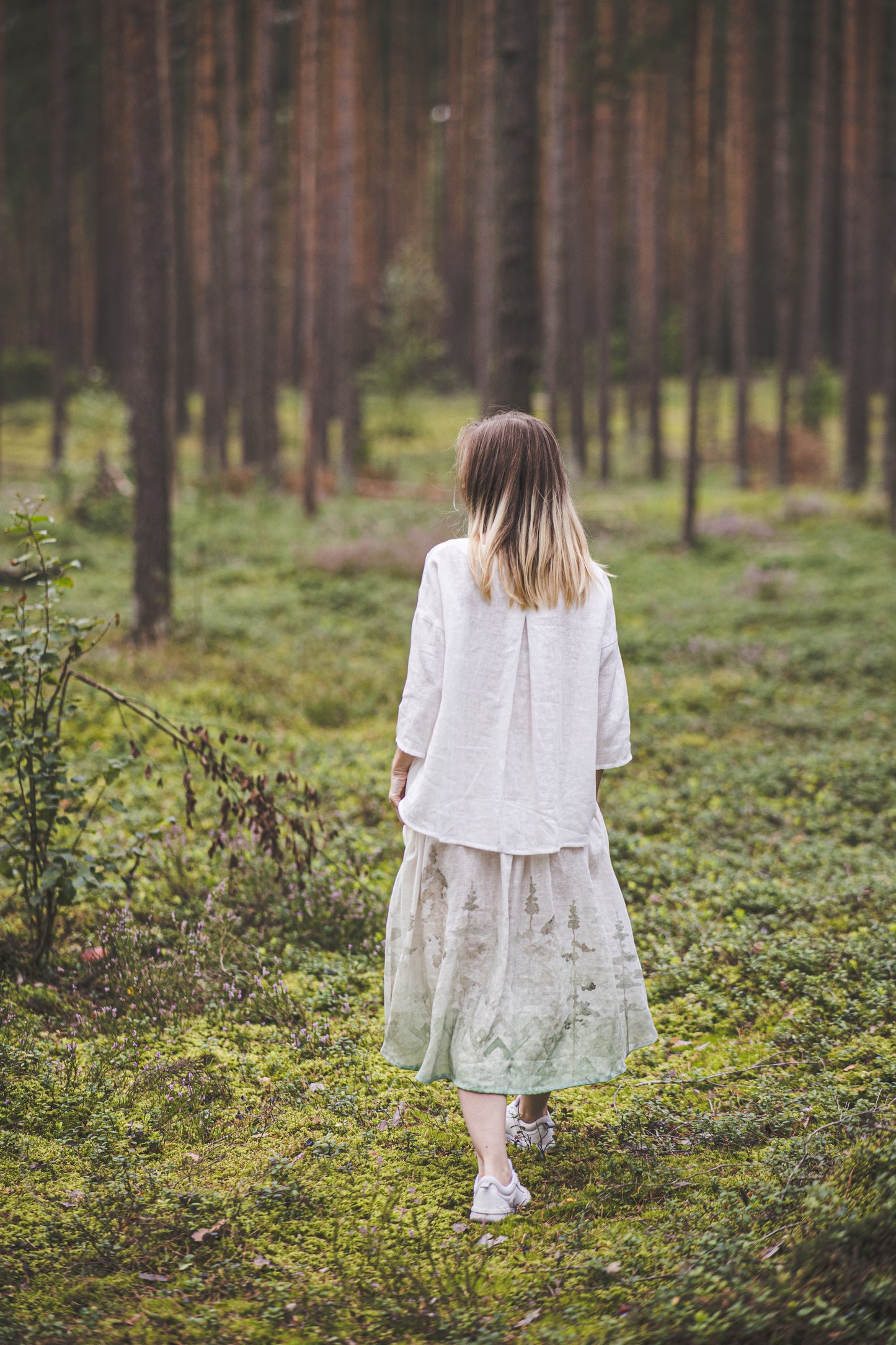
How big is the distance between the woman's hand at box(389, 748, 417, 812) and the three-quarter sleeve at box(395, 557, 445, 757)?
0.05m

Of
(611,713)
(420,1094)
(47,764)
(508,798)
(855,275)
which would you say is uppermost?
(855,275)

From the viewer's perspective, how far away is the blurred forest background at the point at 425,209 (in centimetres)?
1077

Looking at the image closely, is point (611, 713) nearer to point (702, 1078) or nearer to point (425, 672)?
point (425, 672)

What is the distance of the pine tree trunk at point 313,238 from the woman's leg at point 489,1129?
16319 mm

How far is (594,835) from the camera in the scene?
130 inches

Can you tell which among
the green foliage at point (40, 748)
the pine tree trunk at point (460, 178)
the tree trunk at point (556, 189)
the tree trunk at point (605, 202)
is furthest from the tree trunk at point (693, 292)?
the pine tree trunk at point (460, 178)

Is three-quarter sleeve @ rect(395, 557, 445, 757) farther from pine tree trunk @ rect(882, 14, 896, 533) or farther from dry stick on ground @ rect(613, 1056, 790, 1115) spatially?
pine tree trunk @ rect(882, 14, 896, 533)

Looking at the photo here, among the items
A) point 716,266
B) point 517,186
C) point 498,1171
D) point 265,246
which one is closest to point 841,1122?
point 498,1171

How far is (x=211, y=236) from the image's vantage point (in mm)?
24156

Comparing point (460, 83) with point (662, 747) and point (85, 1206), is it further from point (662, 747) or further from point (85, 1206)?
point (85, 1206)

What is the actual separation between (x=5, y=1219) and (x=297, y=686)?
6.39 m

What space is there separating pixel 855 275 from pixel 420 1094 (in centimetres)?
2429

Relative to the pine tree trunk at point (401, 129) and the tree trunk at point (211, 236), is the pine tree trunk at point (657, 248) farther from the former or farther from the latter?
the pine tree trunk at point (401, 129)

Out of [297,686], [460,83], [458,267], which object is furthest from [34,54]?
Answer: [297,686]
